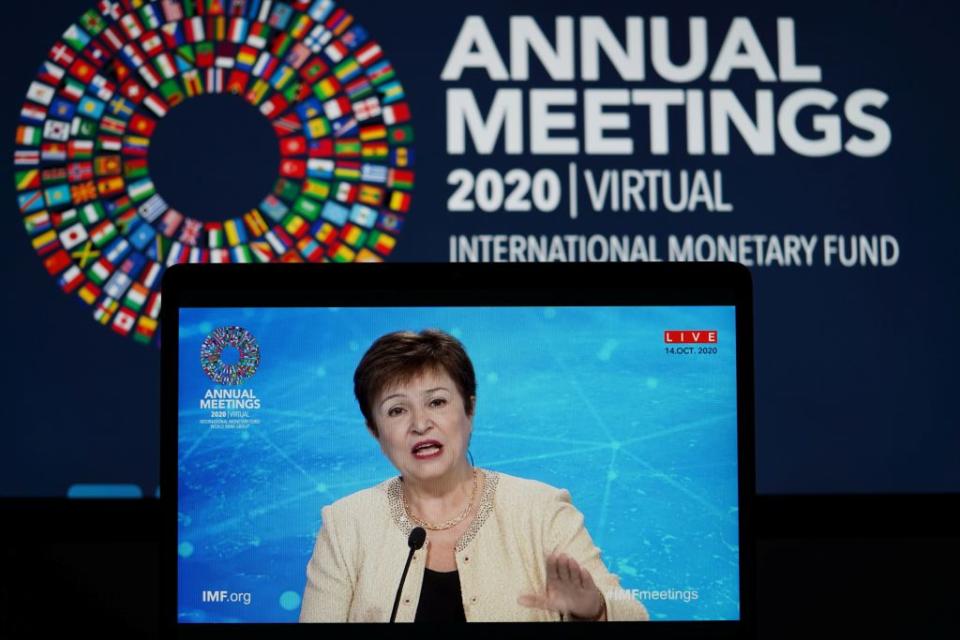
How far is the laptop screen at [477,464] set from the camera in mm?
843

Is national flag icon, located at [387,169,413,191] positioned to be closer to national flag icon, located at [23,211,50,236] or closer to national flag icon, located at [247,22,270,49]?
national flag icon, located at [247,22,270,49]

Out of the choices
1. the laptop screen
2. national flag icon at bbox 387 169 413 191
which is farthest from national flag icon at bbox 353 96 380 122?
the laptop screen

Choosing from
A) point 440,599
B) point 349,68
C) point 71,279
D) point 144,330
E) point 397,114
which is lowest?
point 440,599

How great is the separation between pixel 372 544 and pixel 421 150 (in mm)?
1275

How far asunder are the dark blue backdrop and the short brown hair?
45.6 inches

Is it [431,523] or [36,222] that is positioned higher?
[36,222]

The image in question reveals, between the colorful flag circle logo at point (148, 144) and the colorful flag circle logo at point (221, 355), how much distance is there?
1.20 meters

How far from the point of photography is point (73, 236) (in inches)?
79.9

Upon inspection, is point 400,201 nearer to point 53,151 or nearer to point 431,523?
point 53,151

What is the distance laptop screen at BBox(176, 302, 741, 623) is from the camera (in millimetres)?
843

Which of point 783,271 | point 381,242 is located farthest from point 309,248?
point 783,271

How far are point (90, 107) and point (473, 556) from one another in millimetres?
1551

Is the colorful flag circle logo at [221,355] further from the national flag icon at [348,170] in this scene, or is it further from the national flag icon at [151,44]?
the national flag icon at [151,44]

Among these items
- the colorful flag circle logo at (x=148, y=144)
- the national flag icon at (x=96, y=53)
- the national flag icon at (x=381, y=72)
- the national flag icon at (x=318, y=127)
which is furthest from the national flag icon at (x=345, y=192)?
the national flag icon at (x=96, y=53)
